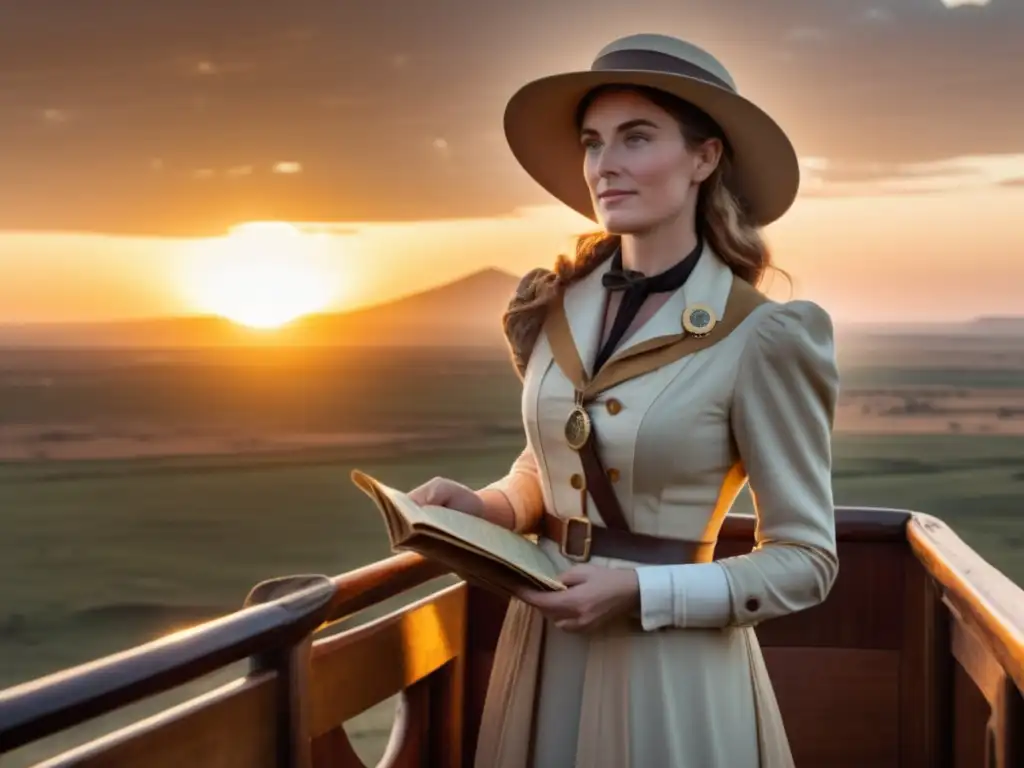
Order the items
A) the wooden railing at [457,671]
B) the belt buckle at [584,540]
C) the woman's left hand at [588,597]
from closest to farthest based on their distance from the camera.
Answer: the wooden railing at [457,671] < the woman's left hand at [588,597] < the belt buckle at [584,540]

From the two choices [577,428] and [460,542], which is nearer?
[460,542]

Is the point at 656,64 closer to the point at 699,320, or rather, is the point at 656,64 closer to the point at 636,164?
the point at 636,164

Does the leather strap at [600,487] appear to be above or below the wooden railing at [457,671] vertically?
above

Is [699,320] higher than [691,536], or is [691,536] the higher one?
[699,320]

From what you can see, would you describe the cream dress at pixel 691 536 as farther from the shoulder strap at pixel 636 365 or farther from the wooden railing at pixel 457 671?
the wooden railing at pixel 457 671

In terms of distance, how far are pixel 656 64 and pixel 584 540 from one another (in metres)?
0.45

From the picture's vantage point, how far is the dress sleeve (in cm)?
91

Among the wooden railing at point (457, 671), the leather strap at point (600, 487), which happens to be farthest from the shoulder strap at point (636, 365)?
the wooden railing at point (457, 671)

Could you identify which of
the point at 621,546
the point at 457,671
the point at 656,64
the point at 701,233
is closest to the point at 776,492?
the point at 621,546

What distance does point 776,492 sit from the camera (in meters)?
0.92

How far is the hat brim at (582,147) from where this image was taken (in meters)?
0.96

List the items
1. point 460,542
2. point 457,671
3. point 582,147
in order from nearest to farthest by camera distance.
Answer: point 460,542, point 582,147, point 457,671

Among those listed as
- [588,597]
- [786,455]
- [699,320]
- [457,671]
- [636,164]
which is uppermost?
[636,164]

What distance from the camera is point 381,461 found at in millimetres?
7020
